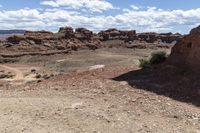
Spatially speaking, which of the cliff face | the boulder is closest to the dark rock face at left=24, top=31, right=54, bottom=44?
the boulder

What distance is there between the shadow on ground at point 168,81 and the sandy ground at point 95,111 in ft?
1.58

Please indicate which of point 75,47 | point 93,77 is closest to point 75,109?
point 93,77

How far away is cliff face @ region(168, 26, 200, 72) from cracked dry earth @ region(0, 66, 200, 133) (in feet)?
9.08

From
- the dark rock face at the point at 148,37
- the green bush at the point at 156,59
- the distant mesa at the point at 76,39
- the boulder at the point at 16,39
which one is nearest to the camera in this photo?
the green bush at the point at 156,59

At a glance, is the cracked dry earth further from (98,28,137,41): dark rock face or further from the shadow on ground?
(98,28,137,41): dark rock face

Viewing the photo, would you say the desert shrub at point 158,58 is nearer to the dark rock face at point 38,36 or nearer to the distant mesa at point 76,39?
the distant mesa at point 76,39

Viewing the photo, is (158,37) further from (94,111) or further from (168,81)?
(94,111)

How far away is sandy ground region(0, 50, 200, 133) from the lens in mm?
10484

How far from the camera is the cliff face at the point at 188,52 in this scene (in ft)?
53.3

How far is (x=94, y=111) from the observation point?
11.9 meters

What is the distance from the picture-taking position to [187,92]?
1414cm

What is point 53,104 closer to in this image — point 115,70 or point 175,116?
point 175,116

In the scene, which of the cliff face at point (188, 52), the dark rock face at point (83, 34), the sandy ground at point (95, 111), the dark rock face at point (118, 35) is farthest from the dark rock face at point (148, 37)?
the sandy ground at point (95, 111)

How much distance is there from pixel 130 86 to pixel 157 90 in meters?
1.10
